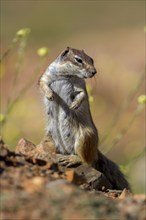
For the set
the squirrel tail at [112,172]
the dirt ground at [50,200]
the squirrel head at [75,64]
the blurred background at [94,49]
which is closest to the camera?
the dirt ground at [50,200]

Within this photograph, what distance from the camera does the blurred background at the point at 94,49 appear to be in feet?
59.7

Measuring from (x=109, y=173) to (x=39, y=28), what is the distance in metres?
26.4

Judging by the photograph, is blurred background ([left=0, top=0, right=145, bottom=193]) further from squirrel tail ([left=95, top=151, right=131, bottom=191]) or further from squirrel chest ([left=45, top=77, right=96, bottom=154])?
squirrel chest ([left=45, top=77, right=96, bottom=154])

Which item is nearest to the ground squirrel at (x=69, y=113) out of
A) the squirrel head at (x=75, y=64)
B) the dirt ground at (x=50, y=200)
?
the squirrel head at (x=75, y=64)

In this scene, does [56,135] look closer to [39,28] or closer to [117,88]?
[117,88]

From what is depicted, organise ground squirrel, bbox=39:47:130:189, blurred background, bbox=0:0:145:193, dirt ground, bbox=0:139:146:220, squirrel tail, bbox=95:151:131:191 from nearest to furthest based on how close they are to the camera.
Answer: dirt ground, bbox=0:139:146:220, ground squirrel, bbox=39:47:130:189, squirrel tail, bbox=95:151:131:191, blurred background, bbox=0:0:145:193

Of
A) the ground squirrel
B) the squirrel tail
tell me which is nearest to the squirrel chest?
the ground squirrel

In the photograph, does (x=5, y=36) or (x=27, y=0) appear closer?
(x=5, y=36)

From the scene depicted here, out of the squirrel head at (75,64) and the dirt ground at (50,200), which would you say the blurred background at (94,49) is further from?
the dirt ground at (50,200)

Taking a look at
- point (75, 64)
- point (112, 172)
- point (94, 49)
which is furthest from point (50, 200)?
point (94, 49)

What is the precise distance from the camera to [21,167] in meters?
5.91

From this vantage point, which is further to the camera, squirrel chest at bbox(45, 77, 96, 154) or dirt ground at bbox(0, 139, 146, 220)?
squirrel chest at bbox(45, 77, 96, 154)

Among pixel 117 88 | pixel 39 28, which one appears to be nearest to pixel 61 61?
pixel 117 88

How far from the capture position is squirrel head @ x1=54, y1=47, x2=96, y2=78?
346 inches
